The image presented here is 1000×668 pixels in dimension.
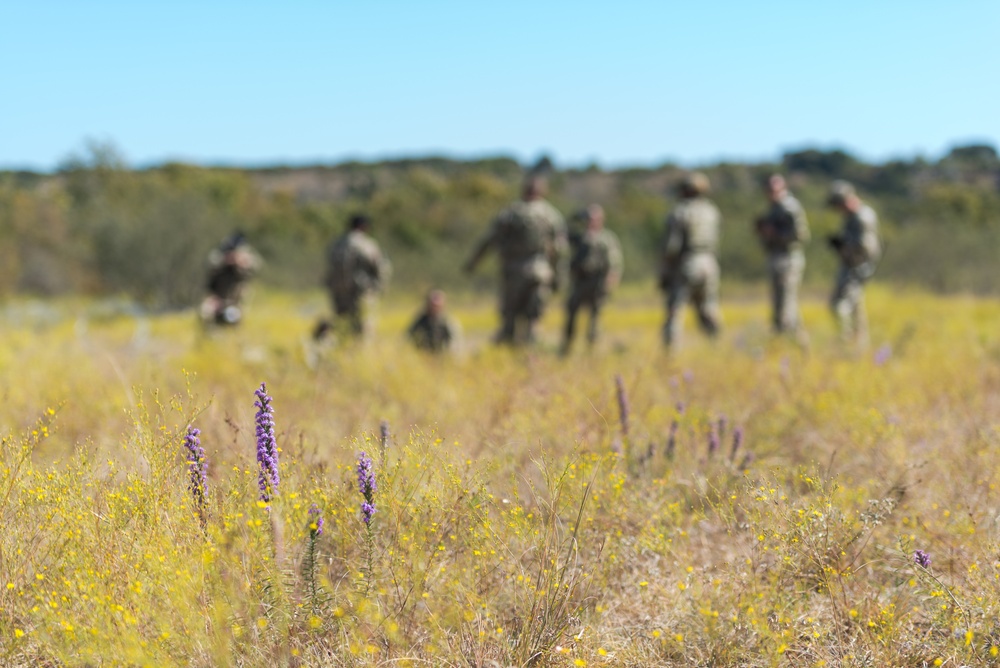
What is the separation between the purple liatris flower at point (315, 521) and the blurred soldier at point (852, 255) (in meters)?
7.03

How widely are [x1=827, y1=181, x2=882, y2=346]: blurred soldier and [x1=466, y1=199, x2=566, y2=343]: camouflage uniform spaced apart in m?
2.91

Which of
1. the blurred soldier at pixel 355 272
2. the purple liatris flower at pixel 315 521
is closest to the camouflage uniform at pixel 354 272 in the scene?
the blurred soldier at pixel 355 272

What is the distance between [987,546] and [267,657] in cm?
221

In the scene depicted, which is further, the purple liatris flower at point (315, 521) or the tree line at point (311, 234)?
the tree line at point (311, 234)

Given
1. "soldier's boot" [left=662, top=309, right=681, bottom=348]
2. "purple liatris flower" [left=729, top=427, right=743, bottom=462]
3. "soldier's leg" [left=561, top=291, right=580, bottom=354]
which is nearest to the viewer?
"purple liatris flower" [left=729, top=427, right=743, bottom=462]

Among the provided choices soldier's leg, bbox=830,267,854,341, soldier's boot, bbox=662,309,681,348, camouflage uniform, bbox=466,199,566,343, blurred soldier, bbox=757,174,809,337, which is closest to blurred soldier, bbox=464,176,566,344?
camouflage uniform, bbox=466,199,566,343

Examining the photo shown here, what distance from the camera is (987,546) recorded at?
2.49 meters

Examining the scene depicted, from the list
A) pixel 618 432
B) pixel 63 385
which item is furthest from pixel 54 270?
pixel 618 432

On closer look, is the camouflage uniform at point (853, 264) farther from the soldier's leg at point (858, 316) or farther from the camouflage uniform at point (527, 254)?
the camouflage uniform at point (527, 254)

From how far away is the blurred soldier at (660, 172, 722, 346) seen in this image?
813 cm

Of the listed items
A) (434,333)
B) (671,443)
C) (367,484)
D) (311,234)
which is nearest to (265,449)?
(367,484)

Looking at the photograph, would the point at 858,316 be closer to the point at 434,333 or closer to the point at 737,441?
the point at 434,333

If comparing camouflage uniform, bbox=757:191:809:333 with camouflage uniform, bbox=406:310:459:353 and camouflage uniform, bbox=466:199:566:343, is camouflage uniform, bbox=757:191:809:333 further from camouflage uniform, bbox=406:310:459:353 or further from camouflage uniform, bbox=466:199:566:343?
camouflage uniform, bbox=406:310:459:353

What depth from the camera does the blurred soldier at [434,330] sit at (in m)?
7.95
